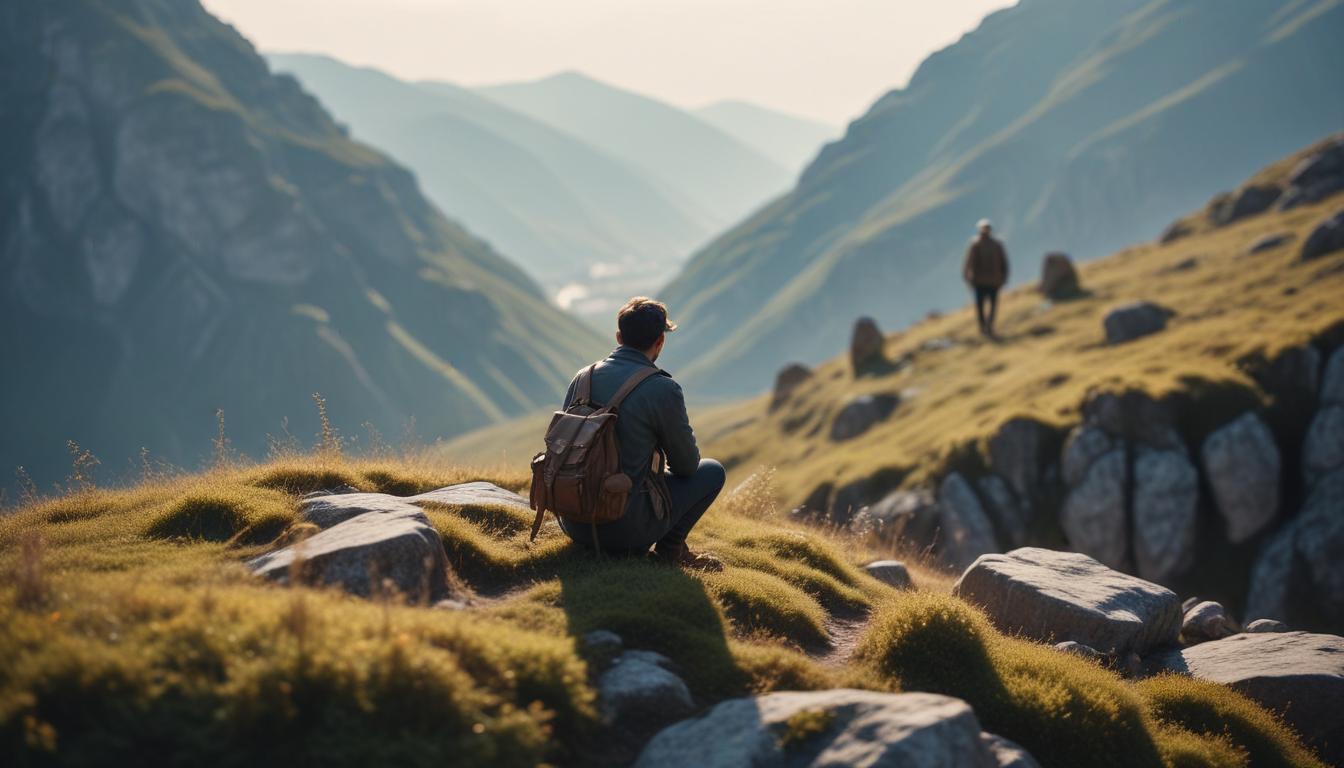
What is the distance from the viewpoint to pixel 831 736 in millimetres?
7324

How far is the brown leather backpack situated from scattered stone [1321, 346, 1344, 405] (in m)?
30.2

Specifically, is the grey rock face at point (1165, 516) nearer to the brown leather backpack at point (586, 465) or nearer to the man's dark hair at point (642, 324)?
the man's dark hair at point (642, 324)

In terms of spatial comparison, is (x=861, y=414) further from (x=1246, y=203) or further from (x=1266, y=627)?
(x=1246, y=203)

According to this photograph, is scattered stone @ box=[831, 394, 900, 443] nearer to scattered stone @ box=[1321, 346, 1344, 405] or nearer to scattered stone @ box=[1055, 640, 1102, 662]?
scattered stone @ box=[1321, 346, 1344, 405]

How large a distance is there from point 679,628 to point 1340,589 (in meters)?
27.2

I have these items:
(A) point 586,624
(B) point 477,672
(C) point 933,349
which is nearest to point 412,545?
(A) point 586,624

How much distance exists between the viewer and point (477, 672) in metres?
7.26

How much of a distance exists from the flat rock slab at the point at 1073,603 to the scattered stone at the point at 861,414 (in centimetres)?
3325

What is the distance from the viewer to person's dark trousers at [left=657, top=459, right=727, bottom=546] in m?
10.9

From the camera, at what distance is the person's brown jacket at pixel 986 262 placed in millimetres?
39594

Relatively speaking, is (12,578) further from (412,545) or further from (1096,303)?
(1096,303)

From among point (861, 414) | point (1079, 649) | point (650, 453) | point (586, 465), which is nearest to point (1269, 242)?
point (861, 414)

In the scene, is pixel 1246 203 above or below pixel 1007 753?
above

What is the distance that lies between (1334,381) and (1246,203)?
127 ft
